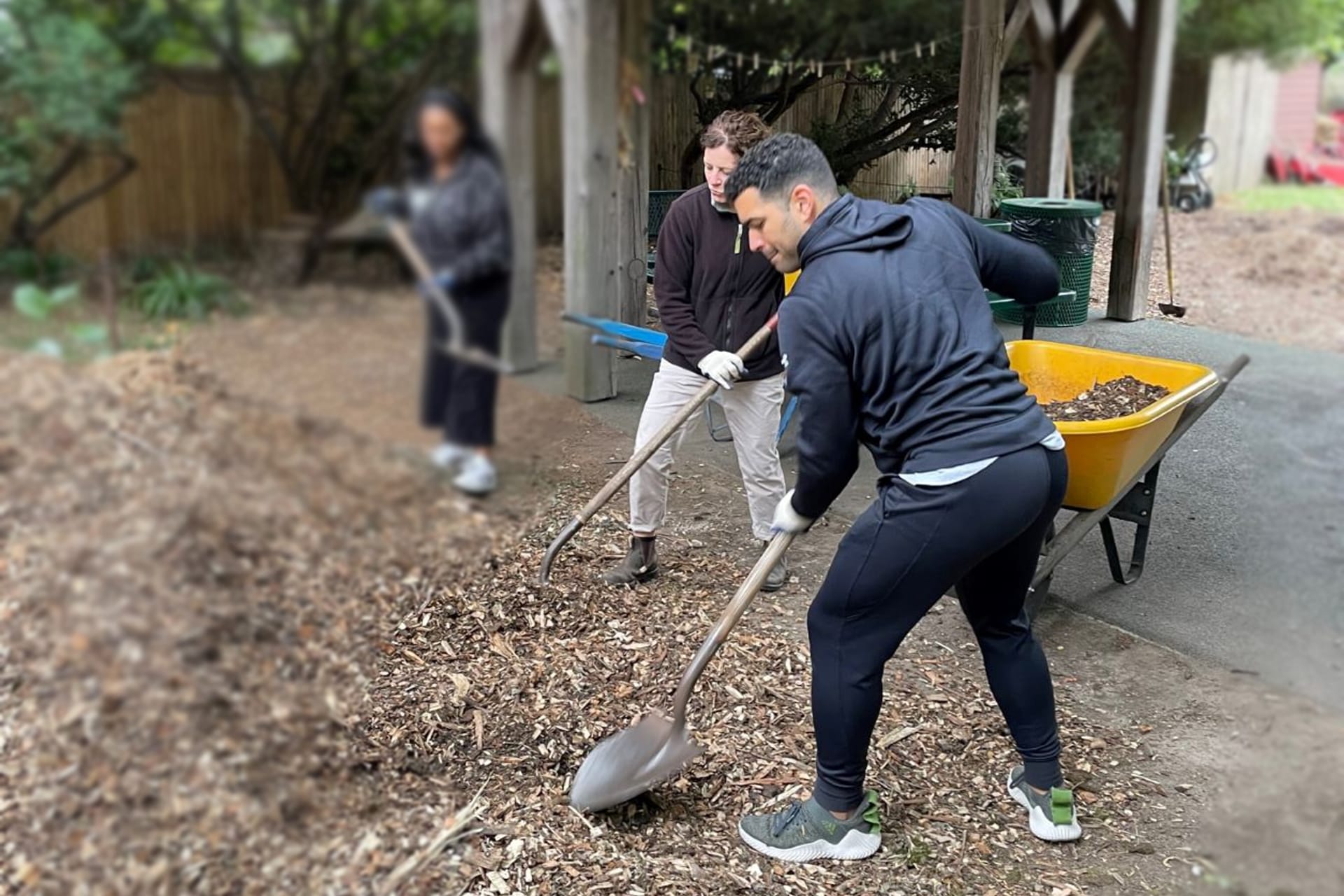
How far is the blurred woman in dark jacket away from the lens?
58 centimetres

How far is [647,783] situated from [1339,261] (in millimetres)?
1859

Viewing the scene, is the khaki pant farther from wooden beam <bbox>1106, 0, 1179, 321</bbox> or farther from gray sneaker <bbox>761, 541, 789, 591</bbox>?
wooden beam <bbox>1106, 0, 1179, 321</bbox>

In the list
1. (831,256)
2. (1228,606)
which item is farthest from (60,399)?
(1228,606)

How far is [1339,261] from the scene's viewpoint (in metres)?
0.89

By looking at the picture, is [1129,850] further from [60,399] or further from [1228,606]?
[60,399]

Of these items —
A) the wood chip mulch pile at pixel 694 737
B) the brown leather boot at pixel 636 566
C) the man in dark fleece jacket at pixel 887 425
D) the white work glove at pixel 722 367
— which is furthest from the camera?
the brown leather boot at pixel 636 566

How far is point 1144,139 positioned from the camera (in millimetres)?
1036

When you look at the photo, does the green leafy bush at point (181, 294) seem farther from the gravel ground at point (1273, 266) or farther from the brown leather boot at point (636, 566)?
the brown leather boot at point (636, 566)

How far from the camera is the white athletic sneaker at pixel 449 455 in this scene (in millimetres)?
678

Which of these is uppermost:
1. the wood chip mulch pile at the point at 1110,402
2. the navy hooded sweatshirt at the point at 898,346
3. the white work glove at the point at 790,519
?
the navy hooded sweatshirt at the point at 898,346

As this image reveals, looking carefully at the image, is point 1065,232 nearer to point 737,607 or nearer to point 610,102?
point 737,607

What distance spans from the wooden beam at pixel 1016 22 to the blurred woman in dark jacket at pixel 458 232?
0.42 meters

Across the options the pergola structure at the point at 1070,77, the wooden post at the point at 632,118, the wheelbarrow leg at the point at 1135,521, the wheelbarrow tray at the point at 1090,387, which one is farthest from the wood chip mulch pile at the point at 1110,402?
the wooden post at the point at 632,118

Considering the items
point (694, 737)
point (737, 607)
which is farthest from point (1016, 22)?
point (694, 737)
